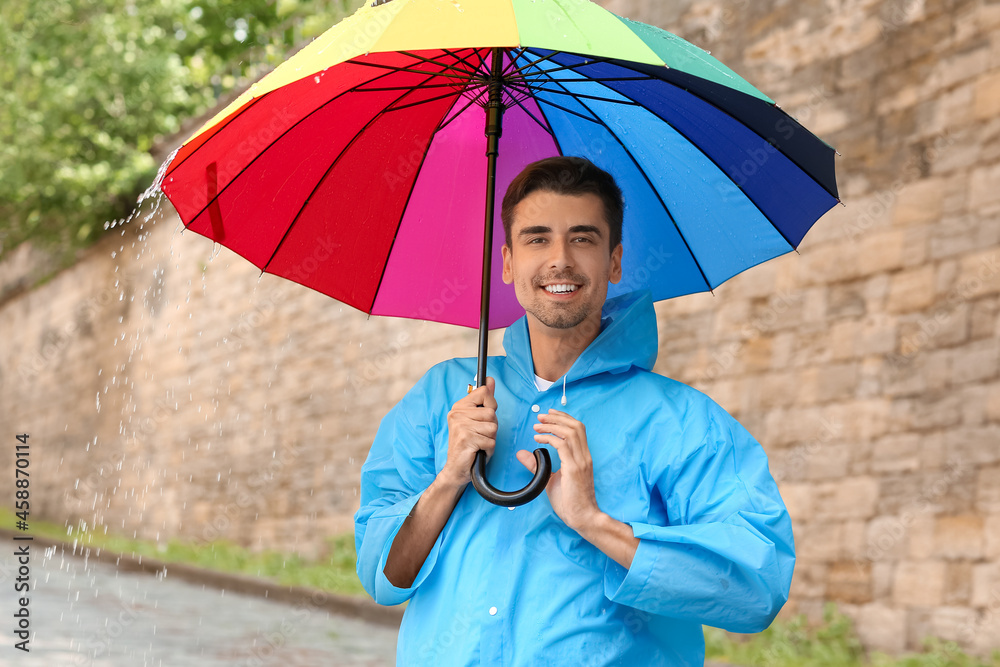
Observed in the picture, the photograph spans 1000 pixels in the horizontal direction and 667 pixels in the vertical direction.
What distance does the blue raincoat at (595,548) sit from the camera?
1.70m

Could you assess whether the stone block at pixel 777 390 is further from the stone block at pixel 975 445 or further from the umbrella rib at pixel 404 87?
the umbrella rib at pixel 404 87

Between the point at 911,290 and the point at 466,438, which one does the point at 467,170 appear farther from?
the point at 911,290

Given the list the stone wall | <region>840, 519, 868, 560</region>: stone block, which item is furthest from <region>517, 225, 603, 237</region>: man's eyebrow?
<region>840, 519, 868, 560</region>: stone block

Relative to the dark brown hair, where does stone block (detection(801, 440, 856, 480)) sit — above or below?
above

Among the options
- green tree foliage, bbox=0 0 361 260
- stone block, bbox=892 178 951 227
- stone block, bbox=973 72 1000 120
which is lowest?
stone block, bbox=892 178 951 227

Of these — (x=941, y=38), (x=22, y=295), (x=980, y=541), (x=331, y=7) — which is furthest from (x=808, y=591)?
(x=22, y=295)

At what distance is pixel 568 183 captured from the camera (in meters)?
2.05

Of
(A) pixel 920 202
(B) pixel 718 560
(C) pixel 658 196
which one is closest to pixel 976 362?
(A) pixel 920 202

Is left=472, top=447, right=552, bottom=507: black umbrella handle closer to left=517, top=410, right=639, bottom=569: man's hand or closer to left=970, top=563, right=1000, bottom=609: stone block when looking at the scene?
left=517, top=410, right=639, bottom=569: man's hand

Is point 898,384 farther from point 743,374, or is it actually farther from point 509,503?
point 509,503

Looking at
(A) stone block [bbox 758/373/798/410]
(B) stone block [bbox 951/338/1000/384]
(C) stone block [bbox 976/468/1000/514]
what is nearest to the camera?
(C) stone block [bbox 976/468/1000/514]

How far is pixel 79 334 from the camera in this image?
787 inches

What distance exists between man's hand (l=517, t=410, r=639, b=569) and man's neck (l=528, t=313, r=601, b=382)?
26 centimetres

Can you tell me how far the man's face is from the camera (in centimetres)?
199
